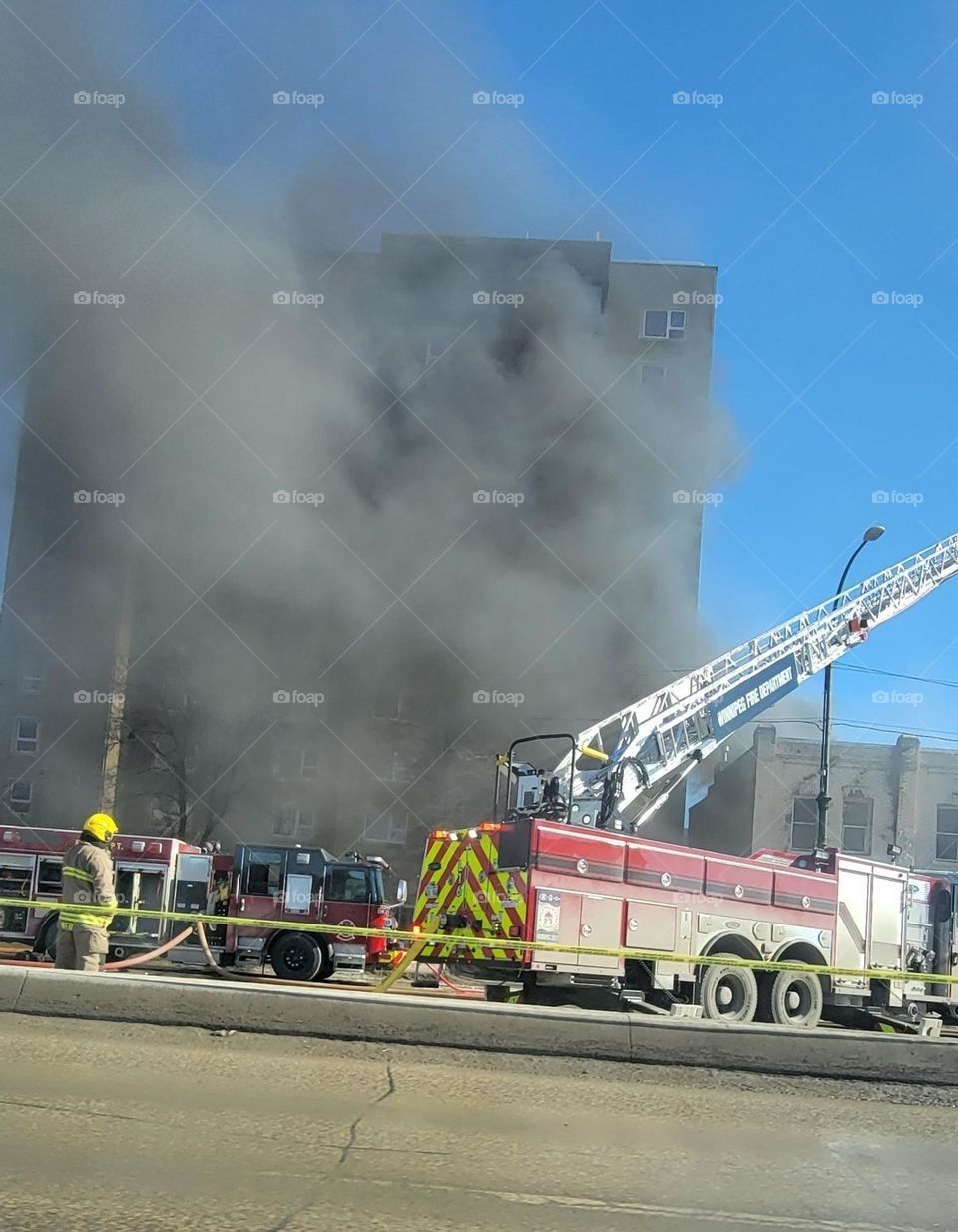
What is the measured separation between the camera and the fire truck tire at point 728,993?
7.41 m

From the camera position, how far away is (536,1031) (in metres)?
4.27

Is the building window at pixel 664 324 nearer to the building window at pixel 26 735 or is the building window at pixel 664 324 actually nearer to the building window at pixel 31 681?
the building window at pixel 31 681

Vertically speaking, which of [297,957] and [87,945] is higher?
[87,945]

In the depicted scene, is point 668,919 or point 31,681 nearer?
point 668,919

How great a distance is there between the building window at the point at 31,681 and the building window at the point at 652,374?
12758 millimetres

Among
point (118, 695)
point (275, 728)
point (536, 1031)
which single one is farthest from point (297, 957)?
point (118, 695)

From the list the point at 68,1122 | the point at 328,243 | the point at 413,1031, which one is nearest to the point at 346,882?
the point at 413,1031

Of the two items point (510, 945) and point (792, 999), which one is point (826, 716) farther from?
point (510, 945)

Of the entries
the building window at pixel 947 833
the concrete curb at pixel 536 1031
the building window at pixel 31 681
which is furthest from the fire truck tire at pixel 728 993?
the building window at pixel 31 681

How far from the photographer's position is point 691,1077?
13.5 ft

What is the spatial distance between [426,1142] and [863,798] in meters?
20.1

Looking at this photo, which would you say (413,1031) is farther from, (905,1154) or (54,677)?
(54,677)

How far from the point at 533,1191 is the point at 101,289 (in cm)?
1394

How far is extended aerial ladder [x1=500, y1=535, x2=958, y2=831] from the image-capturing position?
9.13 meters
